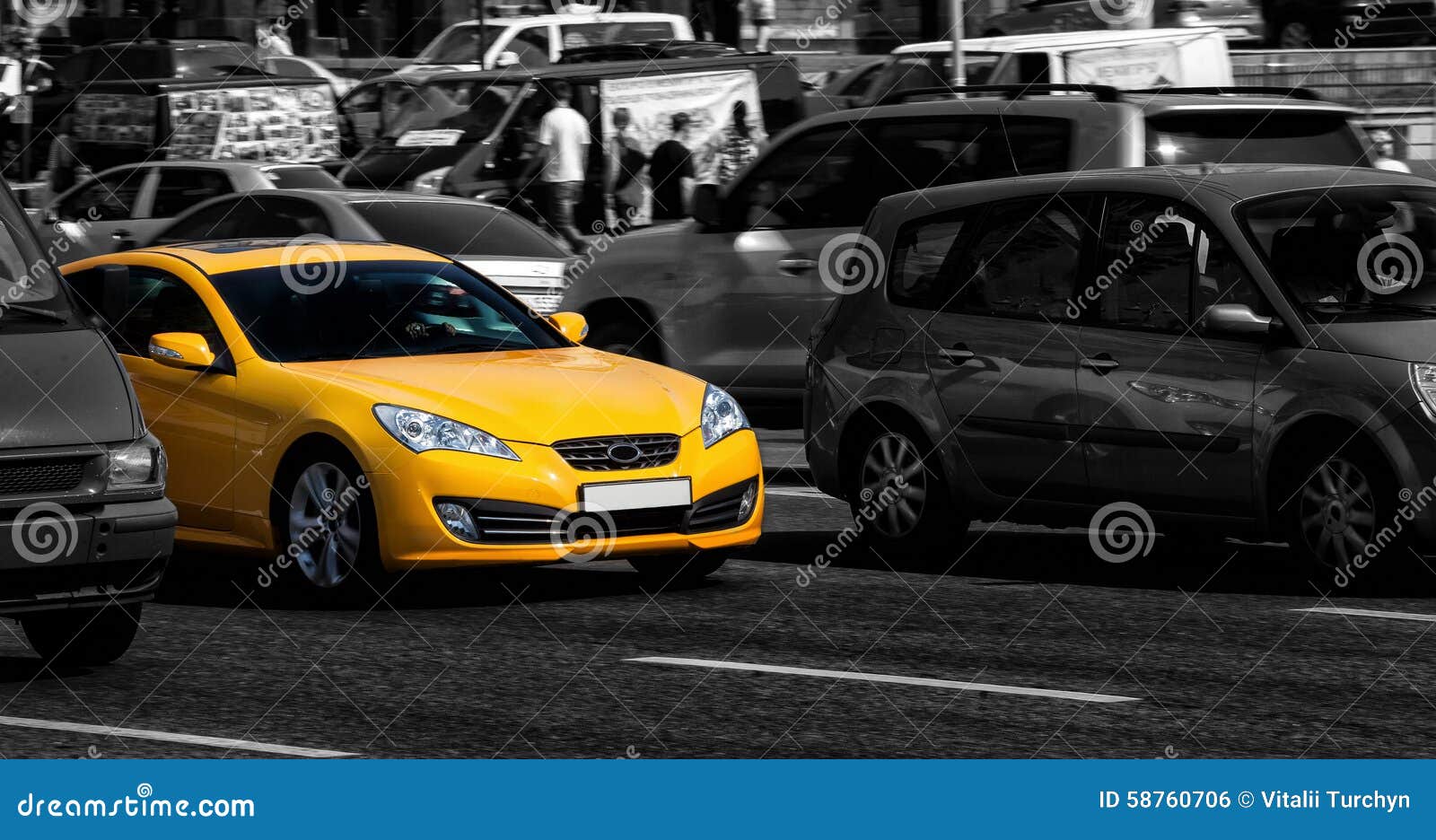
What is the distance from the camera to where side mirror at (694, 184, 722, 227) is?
14.3 meters

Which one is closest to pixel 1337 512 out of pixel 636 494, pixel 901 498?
pixel 901 498

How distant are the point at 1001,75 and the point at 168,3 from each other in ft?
85.9

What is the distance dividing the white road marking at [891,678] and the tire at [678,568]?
1.71m

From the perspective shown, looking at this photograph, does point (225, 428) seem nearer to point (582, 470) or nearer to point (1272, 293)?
point (582, 470)

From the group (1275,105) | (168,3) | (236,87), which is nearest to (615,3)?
(168,3)

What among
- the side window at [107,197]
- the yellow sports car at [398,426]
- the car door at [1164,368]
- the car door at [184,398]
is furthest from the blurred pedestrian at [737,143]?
the car door at [1164,368]

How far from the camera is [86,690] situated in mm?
7500

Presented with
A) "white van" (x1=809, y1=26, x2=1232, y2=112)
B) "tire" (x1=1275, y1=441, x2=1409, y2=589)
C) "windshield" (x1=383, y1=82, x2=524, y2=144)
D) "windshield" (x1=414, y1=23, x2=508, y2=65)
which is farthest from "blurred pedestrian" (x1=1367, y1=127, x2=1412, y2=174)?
"windshield" (x1=414, y1=23, x2=508, y2=65)

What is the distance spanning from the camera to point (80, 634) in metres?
7.93

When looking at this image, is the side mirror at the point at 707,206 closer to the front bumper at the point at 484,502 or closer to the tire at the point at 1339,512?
the front bumper at the point at 484,502

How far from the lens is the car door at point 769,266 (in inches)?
542

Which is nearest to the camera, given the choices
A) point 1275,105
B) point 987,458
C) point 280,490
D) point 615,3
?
point 280,490

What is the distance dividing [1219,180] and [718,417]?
7.02ft

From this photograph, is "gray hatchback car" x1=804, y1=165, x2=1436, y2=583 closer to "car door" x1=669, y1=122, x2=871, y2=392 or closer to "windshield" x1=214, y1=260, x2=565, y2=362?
"windshield" x1=214, y1=260, x2=565, y2=362
